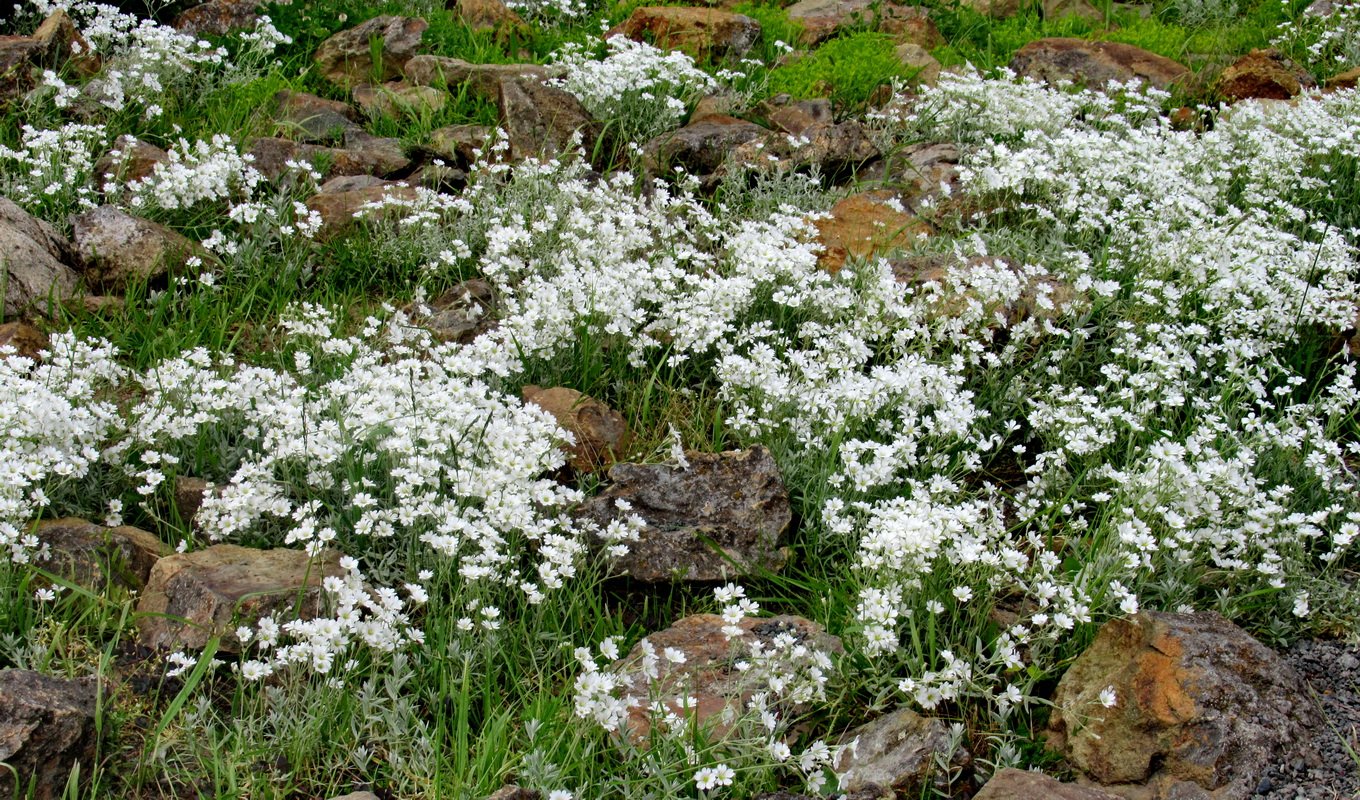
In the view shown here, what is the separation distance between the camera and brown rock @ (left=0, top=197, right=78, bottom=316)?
18.9ft

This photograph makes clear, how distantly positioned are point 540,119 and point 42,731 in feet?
17.9

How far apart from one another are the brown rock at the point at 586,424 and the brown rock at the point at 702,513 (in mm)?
266

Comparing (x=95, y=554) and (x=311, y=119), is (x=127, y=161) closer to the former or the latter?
(x=311, y=119)

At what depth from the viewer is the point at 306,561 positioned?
14.0 ft

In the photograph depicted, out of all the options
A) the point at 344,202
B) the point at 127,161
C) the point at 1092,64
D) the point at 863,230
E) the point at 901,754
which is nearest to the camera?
the point at 901,754

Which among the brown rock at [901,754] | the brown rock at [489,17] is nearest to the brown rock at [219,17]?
the brown rock at [489,17]

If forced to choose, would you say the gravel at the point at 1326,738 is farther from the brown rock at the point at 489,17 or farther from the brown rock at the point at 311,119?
the brown rock at the point at 489,17

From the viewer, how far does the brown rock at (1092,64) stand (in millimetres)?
Answer: 9719

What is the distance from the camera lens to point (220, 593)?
12.9 feet

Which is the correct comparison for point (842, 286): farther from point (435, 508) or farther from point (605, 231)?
point (435, 508)

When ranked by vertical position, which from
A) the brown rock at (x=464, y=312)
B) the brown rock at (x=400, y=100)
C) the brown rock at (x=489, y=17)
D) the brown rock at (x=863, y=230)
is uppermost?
the brown rock at (x=489, y=17)

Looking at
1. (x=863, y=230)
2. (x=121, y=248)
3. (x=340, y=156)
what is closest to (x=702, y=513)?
(x=863, y=230)

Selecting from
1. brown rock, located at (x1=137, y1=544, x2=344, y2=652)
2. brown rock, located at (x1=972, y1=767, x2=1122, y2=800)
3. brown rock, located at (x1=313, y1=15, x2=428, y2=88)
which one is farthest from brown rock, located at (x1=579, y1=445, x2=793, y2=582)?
brown rock, located at (x1=313, y1=15, x2=428, y2=88)

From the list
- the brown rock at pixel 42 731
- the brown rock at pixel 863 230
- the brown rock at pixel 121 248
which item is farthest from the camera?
the brown rock at pixel 863 230
